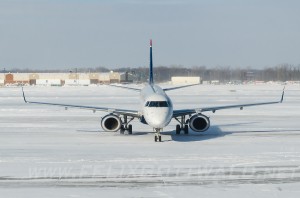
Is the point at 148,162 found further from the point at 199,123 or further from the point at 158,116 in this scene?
the point at 199,123

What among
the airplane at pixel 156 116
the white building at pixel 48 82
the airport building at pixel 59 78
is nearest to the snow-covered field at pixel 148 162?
the airplane at pixel 156 116

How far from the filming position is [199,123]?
28031 millimetres

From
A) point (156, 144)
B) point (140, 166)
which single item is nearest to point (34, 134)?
point (156, 144)

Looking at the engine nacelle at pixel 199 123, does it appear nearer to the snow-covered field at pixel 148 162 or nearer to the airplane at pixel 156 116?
the airplane at pixel 156 116

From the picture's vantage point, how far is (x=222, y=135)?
28.2 metres

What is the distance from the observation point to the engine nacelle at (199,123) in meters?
27.9

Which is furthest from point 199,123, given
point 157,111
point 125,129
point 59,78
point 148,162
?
point 59,78

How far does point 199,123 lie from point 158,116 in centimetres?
398

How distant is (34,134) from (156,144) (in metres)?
7.10

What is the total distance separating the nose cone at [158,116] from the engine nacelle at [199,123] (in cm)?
305

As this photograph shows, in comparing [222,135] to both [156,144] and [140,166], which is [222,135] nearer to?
[156,144]

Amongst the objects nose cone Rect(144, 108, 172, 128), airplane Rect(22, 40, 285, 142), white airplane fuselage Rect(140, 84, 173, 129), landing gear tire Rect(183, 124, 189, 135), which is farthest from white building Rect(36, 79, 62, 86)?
nose cone Rect(144, 108, 172, 128)

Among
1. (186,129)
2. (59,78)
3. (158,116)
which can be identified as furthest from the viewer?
(59,78)

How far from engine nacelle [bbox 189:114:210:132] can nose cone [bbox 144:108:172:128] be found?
3.05 m
